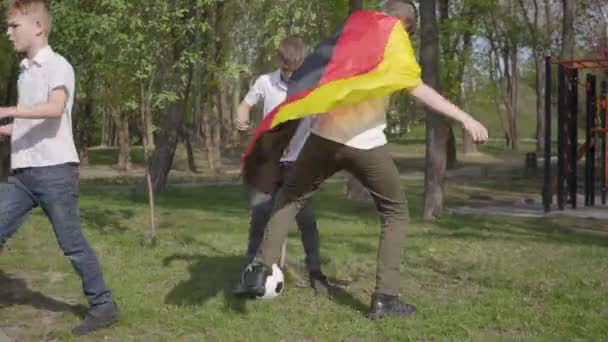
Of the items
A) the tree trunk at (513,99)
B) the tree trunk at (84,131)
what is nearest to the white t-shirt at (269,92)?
the tree trunk at (84,131)

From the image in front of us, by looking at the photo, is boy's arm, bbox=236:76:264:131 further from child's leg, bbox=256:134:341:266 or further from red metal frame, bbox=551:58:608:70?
red metal frame, bbox=551:58:608:70

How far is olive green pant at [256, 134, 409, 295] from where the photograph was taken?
15.3 feet

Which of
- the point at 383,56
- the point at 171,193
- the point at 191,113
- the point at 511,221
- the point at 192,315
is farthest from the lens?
the point at 191,113

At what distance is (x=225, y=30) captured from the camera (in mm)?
21062

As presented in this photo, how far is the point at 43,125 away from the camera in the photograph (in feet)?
15.3

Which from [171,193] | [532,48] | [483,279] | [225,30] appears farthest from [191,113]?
[483,279]

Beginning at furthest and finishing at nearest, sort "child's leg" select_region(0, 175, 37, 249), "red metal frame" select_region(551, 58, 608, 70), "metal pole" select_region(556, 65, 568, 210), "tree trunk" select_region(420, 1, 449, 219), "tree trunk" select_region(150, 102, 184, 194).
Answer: "tree trunk" select_region(150, 102, 184, 194)
"metal pole" select_region(556, 65, 568, 210)
"red metal frame" select_region(551, 58, 608, 70)
"tree trunk" select_region(420, 1, 449, 219)
"child's leg" select_region(0, 175, 37, 249)

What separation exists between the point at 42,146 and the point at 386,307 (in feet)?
7.11

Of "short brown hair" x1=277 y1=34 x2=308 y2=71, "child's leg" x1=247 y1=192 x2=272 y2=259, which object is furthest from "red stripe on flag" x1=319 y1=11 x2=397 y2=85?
"child's leg" x1=247 y1=192 x2=272 y2=259

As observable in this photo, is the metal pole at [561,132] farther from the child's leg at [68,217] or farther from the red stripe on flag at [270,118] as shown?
the child's leg at [68,217]

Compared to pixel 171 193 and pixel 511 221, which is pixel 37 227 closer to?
pixel 511 221

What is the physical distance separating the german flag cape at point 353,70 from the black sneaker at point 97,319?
140 centimetres

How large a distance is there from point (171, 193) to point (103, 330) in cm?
1329

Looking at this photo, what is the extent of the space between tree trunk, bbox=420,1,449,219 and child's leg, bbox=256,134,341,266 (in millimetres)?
7398
